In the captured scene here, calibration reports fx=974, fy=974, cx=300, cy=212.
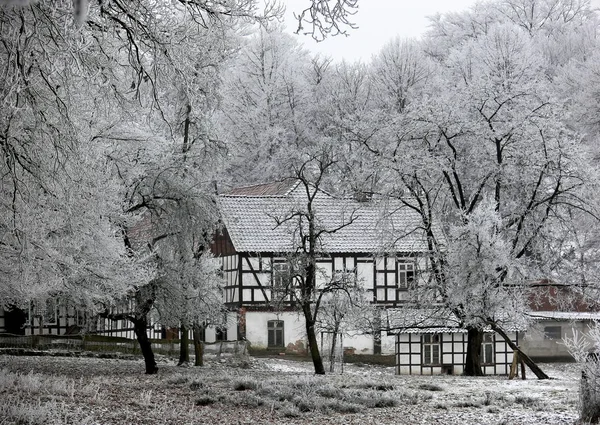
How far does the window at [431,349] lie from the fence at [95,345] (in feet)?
21.5

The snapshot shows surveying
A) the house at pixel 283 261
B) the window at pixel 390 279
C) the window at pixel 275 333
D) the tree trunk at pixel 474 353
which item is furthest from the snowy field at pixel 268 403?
the window at pixel 390 279

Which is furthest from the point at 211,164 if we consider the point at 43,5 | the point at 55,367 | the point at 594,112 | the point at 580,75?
A: the point at 580,75

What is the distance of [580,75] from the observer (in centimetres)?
4606

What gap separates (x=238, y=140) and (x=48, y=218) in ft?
Answer: 115

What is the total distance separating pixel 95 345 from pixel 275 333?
758 cm

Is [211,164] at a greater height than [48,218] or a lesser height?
greater

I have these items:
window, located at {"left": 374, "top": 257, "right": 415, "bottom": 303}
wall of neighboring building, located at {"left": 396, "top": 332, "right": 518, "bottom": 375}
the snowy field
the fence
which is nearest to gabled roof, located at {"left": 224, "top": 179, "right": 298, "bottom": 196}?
window, located at {"left": 374, "top": 257, "right": 415, "bottom": 303}

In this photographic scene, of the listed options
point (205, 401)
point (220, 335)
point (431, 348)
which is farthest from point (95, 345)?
point (205, 401)

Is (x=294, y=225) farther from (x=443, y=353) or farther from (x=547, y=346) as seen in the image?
(x=547, y=346)

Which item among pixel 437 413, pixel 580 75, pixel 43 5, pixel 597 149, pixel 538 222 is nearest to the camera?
pixel 43 5

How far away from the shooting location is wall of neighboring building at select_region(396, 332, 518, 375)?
115 ft

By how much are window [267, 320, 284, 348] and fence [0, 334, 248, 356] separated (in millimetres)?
2746

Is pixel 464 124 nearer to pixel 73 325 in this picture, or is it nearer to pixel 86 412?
pixel 86 412

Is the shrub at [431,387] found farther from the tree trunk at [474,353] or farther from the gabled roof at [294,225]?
the gabled roof at [294,225]
